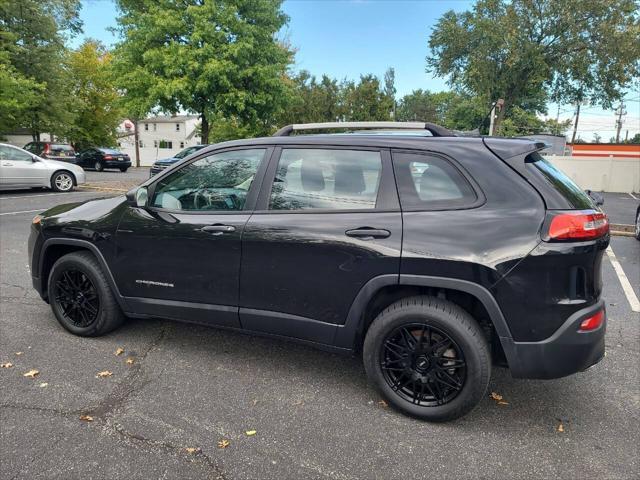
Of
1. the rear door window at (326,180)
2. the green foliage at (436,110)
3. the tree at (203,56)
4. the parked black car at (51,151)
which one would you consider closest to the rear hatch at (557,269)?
the rear door window at (326,180)

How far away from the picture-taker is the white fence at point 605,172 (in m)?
20.9

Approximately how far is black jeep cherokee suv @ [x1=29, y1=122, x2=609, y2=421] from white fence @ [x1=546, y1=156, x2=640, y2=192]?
71.2ft

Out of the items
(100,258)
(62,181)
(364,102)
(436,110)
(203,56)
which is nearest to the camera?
(100,258)

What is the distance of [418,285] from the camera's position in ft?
8.48

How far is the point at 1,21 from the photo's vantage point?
2102cm

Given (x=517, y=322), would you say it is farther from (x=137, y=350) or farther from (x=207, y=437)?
(x=137, y=350)

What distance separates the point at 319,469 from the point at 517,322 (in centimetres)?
131

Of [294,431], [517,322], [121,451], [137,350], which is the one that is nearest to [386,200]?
[517,322]

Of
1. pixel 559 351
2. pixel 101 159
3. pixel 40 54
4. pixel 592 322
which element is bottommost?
pixel 559 351

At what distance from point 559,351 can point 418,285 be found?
0.82 m

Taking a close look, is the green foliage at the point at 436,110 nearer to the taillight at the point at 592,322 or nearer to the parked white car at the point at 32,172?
the parked white car at the point at 32,172

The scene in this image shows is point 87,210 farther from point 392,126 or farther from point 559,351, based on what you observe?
point 559,351

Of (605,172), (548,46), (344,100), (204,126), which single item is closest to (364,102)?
(344,100)

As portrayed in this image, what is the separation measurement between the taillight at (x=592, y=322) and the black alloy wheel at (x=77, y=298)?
347 cm
